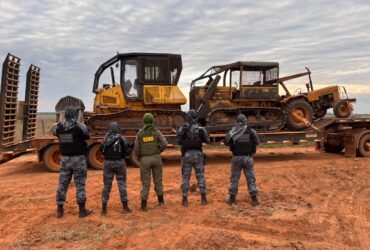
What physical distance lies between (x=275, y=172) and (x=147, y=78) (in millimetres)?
5314

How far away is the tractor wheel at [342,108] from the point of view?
15.2 m

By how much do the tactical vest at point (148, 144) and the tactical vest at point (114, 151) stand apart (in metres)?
0.48

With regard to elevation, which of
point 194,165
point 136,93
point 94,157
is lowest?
point 94,157

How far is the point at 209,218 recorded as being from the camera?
Answer: 22.9ft

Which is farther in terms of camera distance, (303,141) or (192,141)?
(303,141)

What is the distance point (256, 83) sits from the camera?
14547mm

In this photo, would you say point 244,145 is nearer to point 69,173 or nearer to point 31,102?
point 69,173

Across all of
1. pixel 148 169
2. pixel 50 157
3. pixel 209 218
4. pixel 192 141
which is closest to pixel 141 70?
pixel 50 157

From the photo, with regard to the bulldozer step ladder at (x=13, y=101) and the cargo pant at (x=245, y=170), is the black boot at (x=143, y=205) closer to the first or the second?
the cargo pant at (x=245, y=170)

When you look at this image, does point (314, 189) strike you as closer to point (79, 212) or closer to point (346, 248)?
point (346, 248)

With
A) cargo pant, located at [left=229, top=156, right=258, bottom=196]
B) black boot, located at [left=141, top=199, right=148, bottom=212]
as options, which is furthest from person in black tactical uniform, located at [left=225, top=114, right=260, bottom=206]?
black boot, located at [left=141, top=199, right=148, bottom=212]

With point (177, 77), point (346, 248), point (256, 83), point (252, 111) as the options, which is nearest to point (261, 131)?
point (252, 111)

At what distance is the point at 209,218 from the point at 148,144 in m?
1.95

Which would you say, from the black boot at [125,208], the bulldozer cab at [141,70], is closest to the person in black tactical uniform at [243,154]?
the black boot at [125,208]
